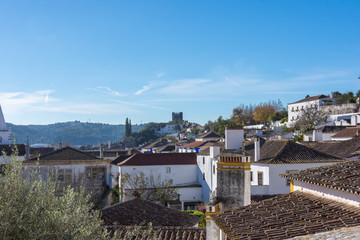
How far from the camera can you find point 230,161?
12570mm

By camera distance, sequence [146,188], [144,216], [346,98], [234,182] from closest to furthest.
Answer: [234,182] < [144,216] < [146,188] < [346,98]

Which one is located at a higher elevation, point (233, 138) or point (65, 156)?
point (233, 138)

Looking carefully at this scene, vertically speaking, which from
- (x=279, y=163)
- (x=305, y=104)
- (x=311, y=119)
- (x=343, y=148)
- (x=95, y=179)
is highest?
(x=305, y=104)

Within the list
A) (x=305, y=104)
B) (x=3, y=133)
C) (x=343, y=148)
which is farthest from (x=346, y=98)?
(x=3, y=133)

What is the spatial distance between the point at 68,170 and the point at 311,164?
20.1 meters

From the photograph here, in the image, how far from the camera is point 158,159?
34.7m

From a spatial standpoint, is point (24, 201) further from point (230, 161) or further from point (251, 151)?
point (251, 151)

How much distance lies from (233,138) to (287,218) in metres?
17.9

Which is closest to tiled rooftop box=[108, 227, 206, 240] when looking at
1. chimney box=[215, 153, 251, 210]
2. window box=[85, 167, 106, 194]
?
chimney box=[215, 153, 251, 210]

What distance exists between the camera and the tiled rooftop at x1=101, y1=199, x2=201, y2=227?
16.3m

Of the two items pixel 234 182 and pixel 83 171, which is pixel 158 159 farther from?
pixel 234 182

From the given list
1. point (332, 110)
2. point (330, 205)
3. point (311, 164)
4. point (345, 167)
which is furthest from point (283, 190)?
point (332, 110)

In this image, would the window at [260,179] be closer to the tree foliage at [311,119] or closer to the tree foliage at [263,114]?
the tree foliage at [311,119]

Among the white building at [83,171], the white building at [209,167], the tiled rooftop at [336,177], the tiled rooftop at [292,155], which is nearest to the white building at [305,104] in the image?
the white building at [209,167]
